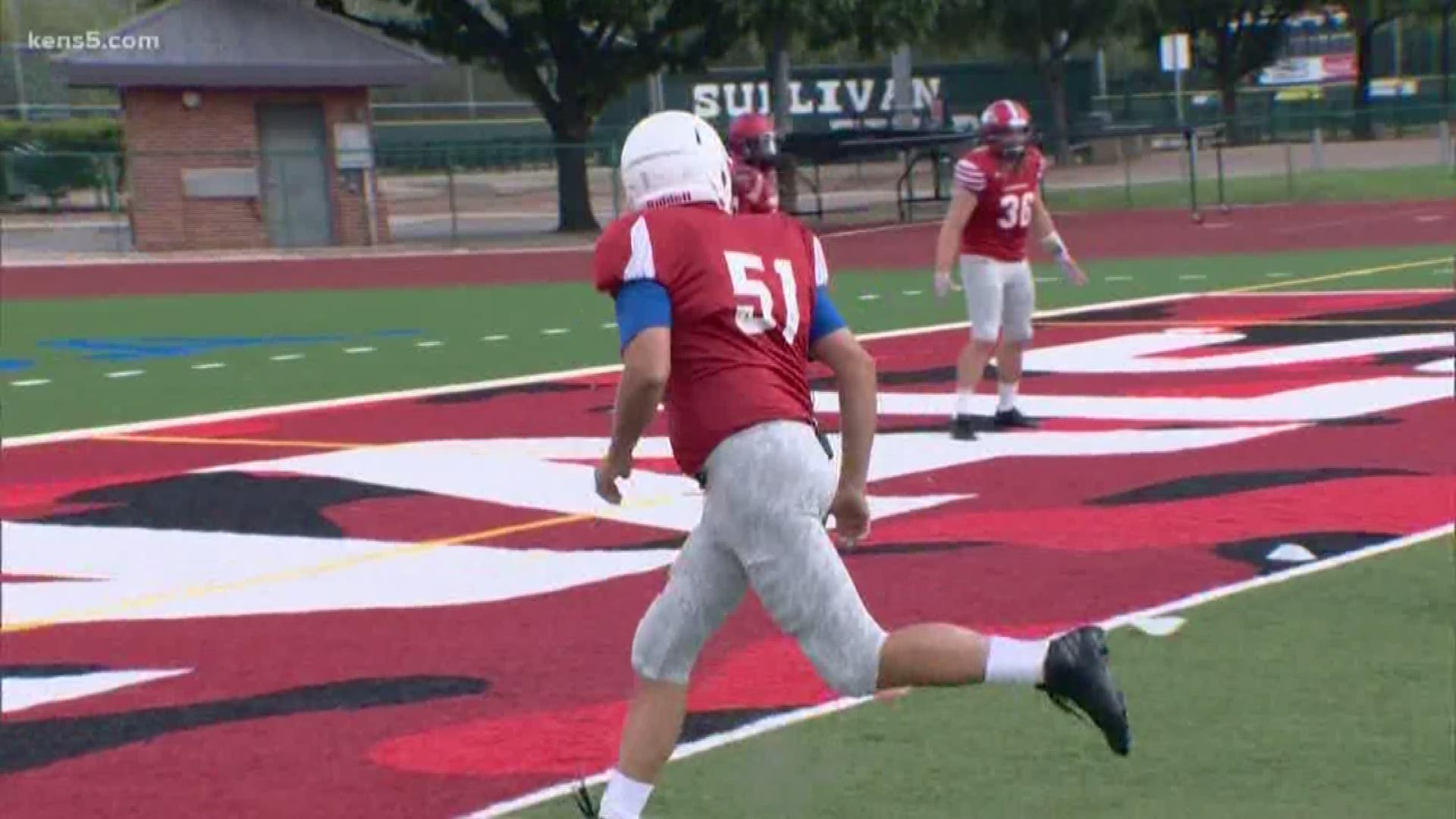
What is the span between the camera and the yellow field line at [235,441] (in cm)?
1390

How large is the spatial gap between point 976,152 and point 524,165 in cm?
3540

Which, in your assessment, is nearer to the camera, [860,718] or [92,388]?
[860,718]

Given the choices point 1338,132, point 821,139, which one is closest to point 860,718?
point 821,139

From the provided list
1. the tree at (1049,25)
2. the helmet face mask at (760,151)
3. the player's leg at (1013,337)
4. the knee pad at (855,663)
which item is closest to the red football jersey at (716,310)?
the knee pad at (855,663)

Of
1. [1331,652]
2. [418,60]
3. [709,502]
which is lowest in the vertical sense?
[1331,652]

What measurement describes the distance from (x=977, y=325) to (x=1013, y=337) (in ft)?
1.20

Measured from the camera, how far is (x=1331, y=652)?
303 inches

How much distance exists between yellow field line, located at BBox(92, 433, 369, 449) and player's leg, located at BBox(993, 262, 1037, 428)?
3.64 m

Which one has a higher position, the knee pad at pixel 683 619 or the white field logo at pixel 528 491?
the knee pad at pixel 683 619

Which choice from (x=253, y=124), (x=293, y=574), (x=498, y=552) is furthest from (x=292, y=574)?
(x=253, y=124)

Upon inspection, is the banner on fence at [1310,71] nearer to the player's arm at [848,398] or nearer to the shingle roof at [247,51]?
the shingle roof at [247,51]

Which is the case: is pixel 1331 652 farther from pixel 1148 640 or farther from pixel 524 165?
pixel 524 165

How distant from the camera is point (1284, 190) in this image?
131ft

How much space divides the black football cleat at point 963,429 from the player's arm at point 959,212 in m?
0.73
